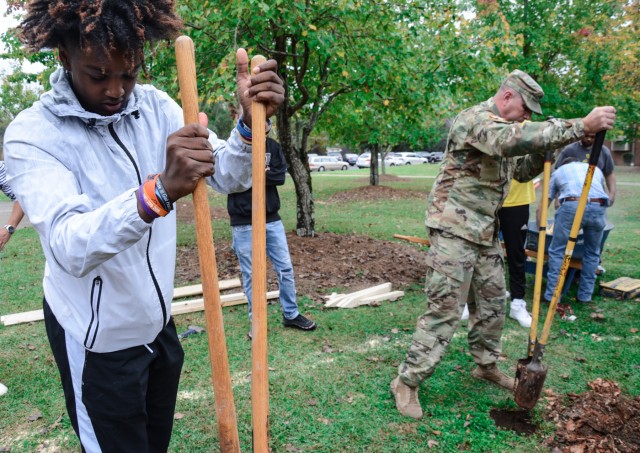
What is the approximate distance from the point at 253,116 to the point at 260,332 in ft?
2.69

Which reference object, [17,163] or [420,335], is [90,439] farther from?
[420,335]

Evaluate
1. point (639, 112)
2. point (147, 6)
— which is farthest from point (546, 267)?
point (639, 112)

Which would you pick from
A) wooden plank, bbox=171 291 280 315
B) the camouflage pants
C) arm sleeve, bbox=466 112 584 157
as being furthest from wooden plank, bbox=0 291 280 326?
arm sleeve, bbox=466 112 584 157

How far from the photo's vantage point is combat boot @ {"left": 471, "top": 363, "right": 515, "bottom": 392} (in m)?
4.06

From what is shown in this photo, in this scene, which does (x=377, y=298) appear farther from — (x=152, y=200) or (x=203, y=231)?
(x=152, y=200)

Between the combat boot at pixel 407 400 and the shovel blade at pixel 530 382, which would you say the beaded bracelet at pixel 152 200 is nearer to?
the combat boot at pixel 407 400

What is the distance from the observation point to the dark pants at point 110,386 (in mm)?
1896

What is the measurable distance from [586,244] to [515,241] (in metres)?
1.13

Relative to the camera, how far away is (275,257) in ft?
17.0

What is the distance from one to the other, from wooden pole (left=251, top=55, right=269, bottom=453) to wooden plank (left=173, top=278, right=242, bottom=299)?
4.67 metres

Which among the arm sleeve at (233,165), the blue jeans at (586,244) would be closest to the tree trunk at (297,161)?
the blue jeans at (586,244)

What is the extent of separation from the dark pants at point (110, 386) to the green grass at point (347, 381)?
1.46 meters

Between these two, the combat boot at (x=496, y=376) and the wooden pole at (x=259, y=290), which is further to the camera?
the combat boot at (x=496, y=376)

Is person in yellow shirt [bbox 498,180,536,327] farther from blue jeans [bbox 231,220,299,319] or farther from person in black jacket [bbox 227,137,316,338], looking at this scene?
blue jeans [bbox 231,220,299,319]
